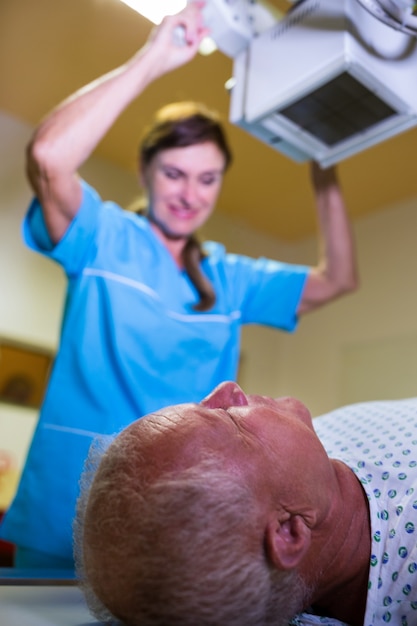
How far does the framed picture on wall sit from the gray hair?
2.42 metres

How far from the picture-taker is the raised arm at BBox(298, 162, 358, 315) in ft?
4.92

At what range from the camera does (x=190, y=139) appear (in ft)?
4.76

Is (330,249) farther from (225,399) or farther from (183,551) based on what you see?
(183,551)

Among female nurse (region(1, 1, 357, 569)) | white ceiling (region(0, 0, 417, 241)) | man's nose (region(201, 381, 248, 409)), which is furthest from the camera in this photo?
white ceiling (region(0, 0, 417, 241))

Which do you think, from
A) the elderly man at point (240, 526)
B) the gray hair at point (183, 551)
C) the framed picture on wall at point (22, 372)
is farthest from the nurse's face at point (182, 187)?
the framed picture on wall at point (22, 372)

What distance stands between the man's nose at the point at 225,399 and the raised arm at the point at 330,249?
0.90m

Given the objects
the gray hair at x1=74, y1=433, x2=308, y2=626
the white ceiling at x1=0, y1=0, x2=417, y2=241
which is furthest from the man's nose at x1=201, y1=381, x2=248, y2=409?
the white ceiling at x1=0, y1=0, x2=417, y2=241

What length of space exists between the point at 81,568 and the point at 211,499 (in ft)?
0.63

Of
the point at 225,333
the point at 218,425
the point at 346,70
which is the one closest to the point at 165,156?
the point at 225,333

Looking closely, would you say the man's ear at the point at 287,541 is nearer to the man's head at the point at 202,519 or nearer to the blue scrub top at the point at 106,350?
the man's head at the point at 202,519

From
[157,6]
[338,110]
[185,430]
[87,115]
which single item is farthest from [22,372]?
[185,430]

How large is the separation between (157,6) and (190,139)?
1.55 feet

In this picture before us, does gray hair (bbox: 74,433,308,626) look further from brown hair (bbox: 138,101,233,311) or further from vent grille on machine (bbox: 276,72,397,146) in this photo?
brown hair (bbox: 138,101,233,311)

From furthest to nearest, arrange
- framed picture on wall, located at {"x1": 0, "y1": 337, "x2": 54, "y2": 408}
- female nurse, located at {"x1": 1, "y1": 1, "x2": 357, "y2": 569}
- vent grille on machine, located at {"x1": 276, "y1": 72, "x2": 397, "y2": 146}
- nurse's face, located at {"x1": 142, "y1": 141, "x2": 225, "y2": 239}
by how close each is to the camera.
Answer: framed picture on wall, located at {"x1": 0, "y1": 337, "x2": 54, "y2": 408} → nurse's face, located at {"x1": 142, "y1": 141, "x2": 225, "y2": 239} → female nurse, located at {"x1": 1, "y1": 1, "x2": 357, "y2": 569} → vent grille on machine, located at {"x1": 276, "y1": 72, "x2": 397, "y2": 146}
